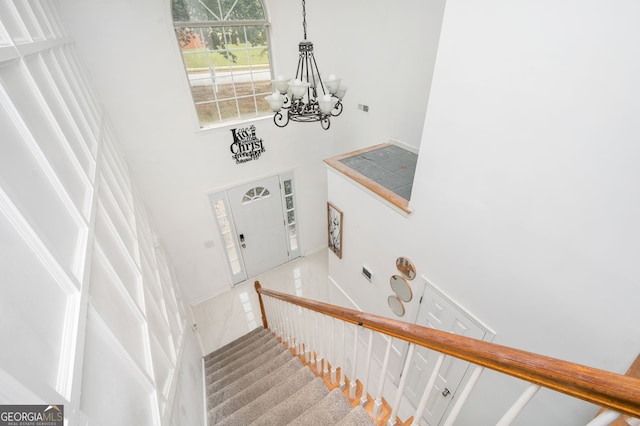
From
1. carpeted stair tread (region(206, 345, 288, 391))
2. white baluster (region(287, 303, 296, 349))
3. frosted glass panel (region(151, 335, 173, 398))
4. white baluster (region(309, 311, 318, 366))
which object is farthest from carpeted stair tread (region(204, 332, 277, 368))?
frosted glass panel (region(151, 335, 173, 398))

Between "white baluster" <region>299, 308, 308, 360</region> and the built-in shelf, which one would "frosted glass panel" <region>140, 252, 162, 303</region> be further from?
the built-in shelf

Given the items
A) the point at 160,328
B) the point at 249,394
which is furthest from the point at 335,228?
the point at 160,328

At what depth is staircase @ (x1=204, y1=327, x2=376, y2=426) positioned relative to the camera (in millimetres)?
1613

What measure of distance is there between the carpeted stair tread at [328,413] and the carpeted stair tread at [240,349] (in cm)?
205

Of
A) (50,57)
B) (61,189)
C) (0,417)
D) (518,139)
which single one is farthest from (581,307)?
(50,57)

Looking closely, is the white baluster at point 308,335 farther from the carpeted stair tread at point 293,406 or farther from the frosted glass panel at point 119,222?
the frosted glass panel at point 119,222

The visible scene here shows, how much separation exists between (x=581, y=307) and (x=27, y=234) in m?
2.52

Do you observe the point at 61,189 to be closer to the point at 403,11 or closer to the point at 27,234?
the point at 27,234

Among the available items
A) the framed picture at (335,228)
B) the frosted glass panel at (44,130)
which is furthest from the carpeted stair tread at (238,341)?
the frosted glass panel at (44,130)

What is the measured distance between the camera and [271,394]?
215 centimetres

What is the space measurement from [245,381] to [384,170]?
2689 millimetres

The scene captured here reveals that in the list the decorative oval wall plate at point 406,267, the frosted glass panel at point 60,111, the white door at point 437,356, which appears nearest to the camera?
the frosted glass panel at point 60,111

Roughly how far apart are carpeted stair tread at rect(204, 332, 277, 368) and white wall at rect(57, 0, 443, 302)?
1.44 meters

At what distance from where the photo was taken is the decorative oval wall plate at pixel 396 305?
319 centimetres
